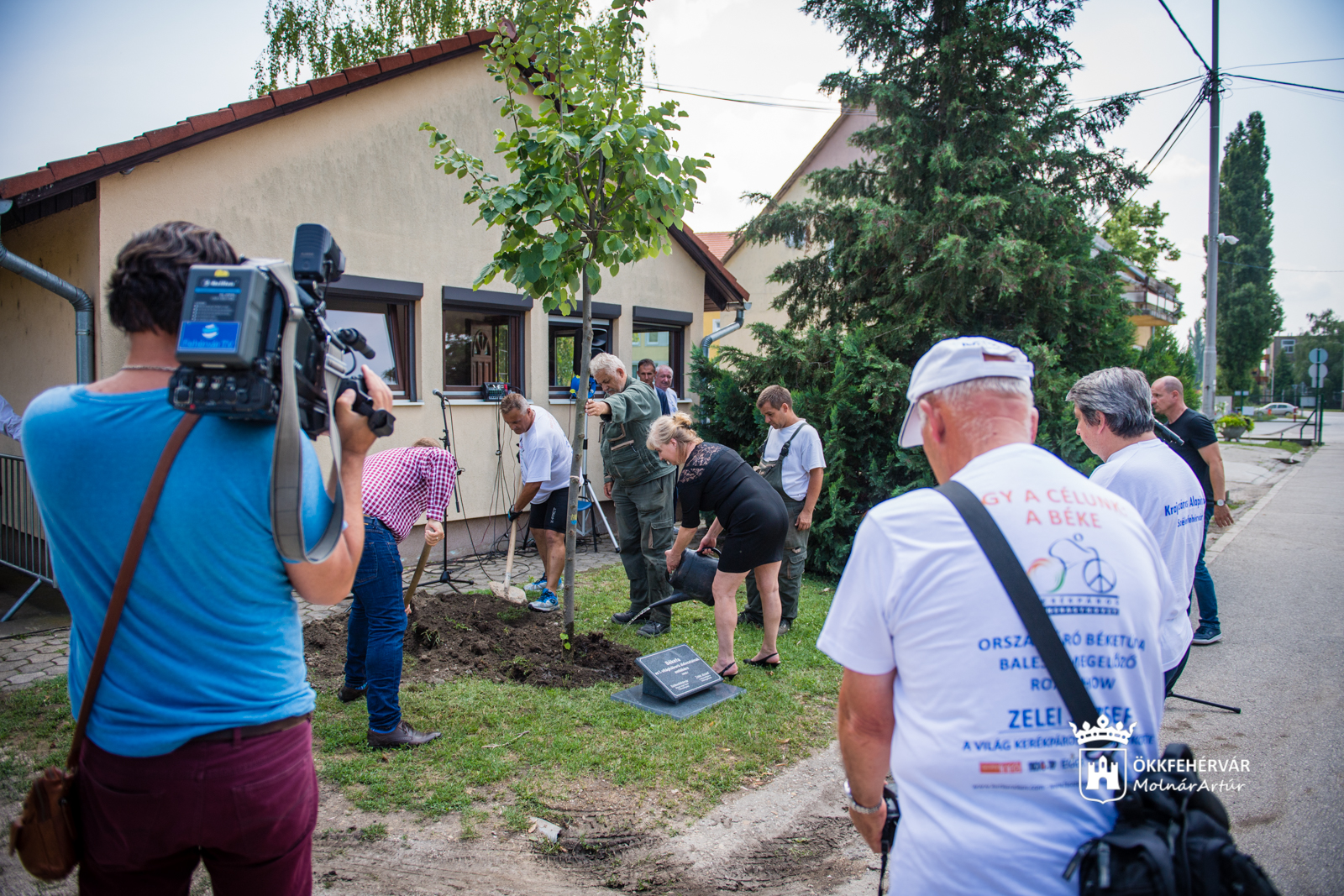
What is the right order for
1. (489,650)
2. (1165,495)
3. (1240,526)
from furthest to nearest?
1. (1240,526)
2. (489,650)
3. (1165,495)

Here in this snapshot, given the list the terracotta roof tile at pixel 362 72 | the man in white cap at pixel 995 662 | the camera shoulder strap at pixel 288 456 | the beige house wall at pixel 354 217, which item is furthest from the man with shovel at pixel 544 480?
the man in white cap at pixel 995 662

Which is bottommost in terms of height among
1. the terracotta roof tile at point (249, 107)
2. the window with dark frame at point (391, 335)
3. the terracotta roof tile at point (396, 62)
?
the window with dark frame at point (391, 335)

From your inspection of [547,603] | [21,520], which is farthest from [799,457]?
[21,520]

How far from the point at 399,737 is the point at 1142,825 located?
3.80m

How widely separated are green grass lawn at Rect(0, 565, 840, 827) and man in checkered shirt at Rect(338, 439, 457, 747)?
18cm

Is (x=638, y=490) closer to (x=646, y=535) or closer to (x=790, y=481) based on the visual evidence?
(x=646, y=535)

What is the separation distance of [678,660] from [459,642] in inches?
72.2

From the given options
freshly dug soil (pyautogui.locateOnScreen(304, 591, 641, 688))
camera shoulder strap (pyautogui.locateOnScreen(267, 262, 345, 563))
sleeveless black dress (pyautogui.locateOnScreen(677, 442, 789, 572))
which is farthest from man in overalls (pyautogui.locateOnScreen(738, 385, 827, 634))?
camera shoulder strap (pyautogui.locateOnScreen(267, 262, 345, 563))

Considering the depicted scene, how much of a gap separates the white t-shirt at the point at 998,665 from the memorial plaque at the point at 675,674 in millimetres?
3409

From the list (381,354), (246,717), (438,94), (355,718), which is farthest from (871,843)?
(438,94)

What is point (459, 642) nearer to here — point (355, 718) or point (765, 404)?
point (355, 718)

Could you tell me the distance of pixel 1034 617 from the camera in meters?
1.38

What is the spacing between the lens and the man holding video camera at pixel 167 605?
1461mm

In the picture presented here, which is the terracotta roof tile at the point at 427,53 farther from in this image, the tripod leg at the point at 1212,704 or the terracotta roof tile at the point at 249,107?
the tripod leg at the point at 1212,704
